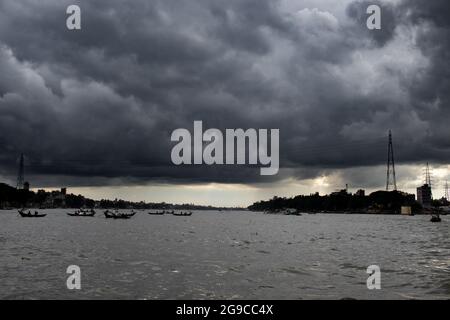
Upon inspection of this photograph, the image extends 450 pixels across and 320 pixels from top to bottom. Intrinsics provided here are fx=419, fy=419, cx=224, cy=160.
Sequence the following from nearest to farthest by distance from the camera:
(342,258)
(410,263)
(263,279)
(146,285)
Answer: (146,285)
(263,279)
(410,263)
(342,258)

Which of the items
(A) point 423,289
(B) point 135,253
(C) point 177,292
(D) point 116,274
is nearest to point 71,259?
(B) point 135,253

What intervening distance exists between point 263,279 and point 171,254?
2174 centimetres

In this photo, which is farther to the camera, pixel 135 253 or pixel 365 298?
pixel 135 253

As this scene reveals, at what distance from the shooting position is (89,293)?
29.6 m

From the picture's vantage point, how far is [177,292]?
29953 mm

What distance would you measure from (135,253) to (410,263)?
34.0 meters

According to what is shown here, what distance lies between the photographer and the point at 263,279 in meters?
35.2

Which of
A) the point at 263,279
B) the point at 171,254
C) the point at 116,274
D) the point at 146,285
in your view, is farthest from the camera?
the point at 171,254

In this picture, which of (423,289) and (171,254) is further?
(171,254)
